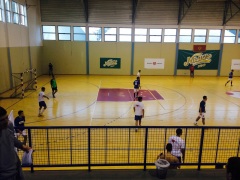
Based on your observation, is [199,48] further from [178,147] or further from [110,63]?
[178,147]

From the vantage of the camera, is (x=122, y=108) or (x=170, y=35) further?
(x=170, y=35)

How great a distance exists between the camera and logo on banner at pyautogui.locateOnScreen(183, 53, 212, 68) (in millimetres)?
27719

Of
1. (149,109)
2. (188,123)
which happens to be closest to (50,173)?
(188,123)

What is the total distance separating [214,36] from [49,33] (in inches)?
772

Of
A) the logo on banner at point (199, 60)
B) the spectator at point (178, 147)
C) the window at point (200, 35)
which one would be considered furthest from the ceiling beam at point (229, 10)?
the spectator at point (178, 147)

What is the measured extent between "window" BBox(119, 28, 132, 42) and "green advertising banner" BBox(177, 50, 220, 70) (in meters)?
6.33

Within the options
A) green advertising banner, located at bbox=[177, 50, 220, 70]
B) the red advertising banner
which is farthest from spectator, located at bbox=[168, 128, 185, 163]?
the red advertising banner

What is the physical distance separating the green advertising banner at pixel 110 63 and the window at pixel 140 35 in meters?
3.37

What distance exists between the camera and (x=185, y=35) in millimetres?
27156

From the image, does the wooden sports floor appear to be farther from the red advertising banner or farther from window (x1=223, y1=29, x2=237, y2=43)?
window (x1=223, y1=29, x2=237, y2=43)

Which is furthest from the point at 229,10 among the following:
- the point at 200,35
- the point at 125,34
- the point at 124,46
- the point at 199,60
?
the point at 124,46

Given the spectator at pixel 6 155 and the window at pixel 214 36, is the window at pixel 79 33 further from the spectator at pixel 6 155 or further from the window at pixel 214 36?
the spectator at pixel 6 155

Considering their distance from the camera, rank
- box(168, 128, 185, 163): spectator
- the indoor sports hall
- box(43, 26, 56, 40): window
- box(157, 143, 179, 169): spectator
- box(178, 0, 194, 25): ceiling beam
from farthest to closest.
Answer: box(43, 26, 56, 40): window < box(178, 0, 194, 25): ceiling beam < the indoor sports hall < box(168, 128, 185, 163): spectator < box(157, 143, 179, 169): spectator

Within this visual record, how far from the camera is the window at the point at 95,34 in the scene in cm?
2656
